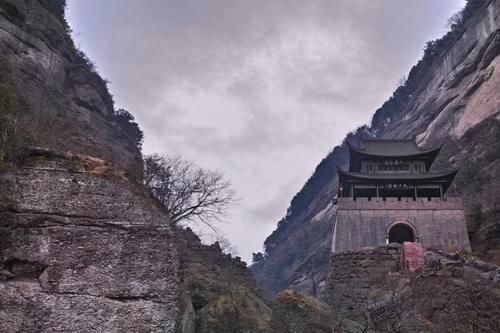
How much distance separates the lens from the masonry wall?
27609mm

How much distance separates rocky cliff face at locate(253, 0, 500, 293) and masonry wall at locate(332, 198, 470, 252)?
1832 mm

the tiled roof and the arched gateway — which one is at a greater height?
the tiled roof

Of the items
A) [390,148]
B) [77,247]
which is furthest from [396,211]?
[77,247]

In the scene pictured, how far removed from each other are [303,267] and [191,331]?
4329 centimetres

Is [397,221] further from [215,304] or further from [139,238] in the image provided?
[139,238]

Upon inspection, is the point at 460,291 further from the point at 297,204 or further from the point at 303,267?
the point at 297,204

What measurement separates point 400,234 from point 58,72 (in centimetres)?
2019

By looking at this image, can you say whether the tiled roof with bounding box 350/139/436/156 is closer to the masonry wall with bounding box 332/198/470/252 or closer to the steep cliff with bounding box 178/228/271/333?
the masonry wall with bounding box 332/198/470/252

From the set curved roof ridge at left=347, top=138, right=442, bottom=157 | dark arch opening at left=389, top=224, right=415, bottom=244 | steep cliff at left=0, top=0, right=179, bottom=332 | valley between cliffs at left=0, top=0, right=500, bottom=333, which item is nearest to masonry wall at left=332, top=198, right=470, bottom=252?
dark arch opening at left=389, top=224, right=415, bottom=244

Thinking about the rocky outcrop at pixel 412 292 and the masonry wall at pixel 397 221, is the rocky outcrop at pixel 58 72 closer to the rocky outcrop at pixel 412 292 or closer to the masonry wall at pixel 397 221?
the rocky outcrop at pixel 412 292

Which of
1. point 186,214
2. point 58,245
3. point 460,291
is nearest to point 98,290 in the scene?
point 58,245

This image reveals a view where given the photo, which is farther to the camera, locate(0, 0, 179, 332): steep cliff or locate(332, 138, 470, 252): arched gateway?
Answer: locate(332, 138, 470, 252): arched gateway

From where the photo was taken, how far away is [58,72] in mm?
27438

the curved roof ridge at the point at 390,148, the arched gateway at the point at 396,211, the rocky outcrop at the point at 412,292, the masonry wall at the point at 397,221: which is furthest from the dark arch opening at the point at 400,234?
the curved roof ridge at the point at 390,148
